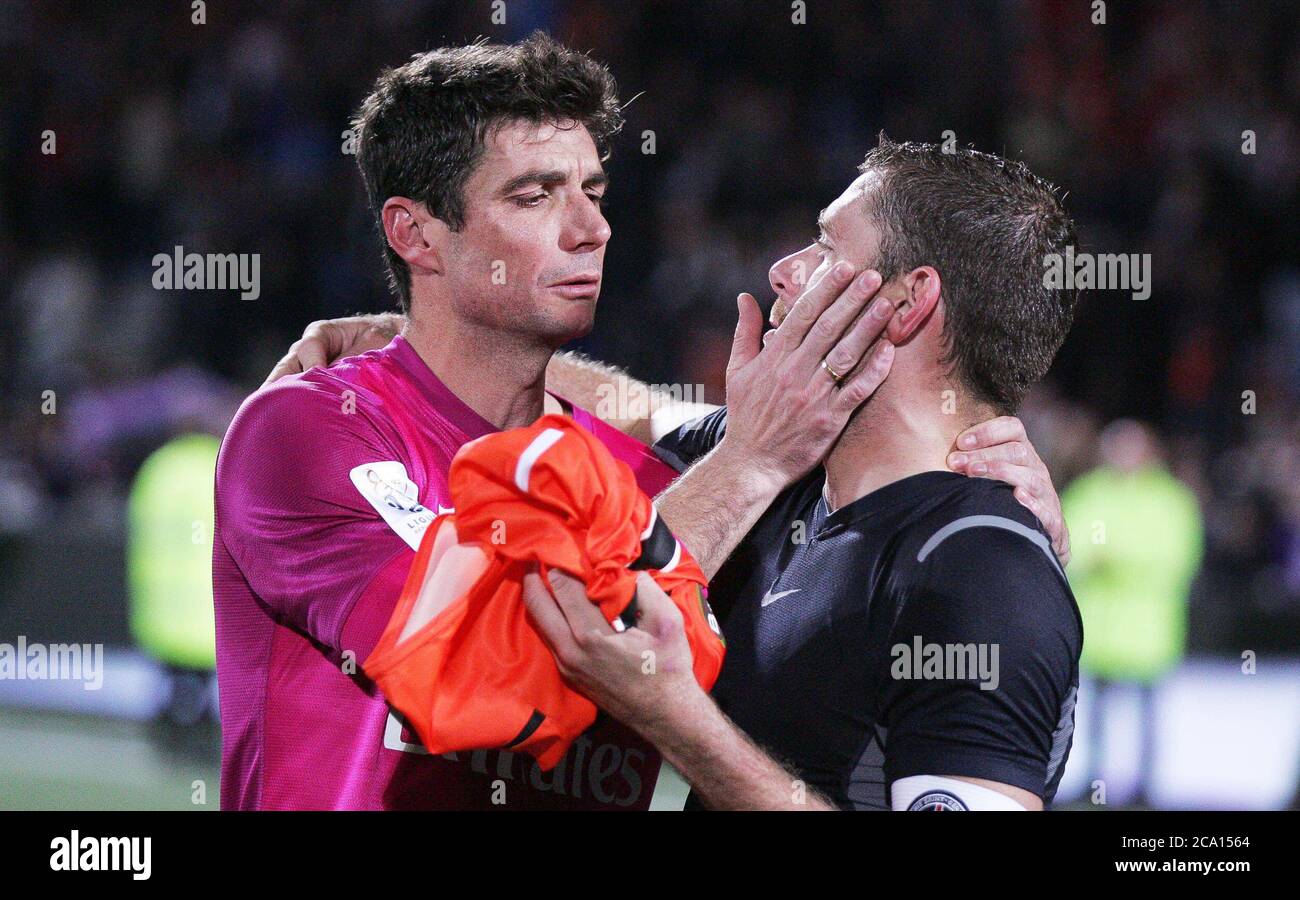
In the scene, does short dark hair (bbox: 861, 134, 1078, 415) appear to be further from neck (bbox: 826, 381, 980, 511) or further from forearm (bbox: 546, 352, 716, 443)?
forearm (bbox: 546, 352, 716, 443)

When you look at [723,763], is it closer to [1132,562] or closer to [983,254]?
[983,254]

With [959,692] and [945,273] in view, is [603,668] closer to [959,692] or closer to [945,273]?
[959,692]

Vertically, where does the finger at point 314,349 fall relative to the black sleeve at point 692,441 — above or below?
above

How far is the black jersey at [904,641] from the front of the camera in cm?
222

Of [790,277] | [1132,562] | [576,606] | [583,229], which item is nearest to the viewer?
[576,606]

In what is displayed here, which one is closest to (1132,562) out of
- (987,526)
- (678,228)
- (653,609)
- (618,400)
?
(678,228)

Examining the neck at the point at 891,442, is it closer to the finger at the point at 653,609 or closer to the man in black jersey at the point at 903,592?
the man in black jersey at the point at 903,592

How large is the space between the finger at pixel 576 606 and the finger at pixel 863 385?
0.74 meters

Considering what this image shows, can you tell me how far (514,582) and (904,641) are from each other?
661 mm

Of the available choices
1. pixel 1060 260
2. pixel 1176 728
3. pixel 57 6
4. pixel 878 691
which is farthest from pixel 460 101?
pixel 57 6

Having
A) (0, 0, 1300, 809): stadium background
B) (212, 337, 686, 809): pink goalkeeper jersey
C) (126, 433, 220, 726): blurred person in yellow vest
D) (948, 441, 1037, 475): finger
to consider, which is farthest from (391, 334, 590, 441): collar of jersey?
(126, 433, 220, 726): blurred person in yellow vest

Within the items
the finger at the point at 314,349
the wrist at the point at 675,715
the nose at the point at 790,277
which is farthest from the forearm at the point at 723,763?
the finger at the point at 314,349

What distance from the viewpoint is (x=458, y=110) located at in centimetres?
290

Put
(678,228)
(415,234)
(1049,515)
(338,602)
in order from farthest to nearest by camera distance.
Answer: (678,228), (415,234), (1049,515), (338,602)
